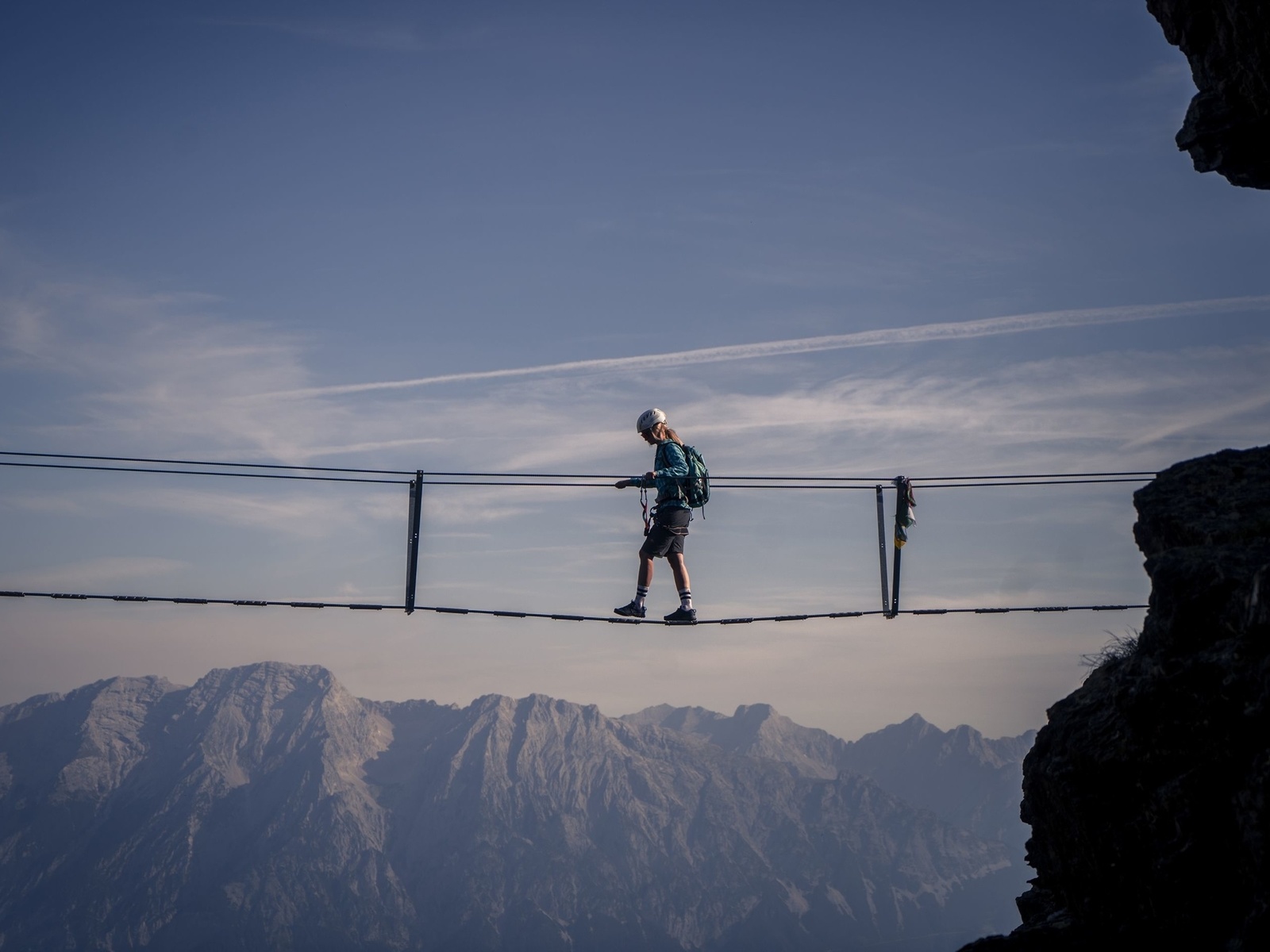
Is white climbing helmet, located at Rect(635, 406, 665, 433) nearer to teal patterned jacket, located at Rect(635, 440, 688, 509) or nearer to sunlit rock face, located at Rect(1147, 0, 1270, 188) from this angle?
teal patterned jacket, located at Rect(635, 440, 688, 509)

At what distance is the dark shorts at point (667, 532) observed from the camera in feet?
59.0

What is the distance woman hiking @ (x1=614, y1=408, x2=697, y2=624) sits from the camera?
57.6 feet

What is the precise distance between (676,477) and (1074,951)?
857 cm

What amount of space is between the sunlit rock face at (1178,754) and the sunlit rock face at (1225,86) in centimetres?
398

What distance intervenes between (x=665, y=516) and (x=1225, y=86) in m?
9.90

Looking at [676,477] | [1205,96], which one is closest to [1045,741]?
[676,477]

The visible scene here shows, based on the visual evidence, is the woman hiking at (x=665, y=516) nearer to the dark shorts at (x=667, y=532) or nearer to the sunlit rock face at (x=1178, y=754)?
the dark shorts at (x=667, y=532)

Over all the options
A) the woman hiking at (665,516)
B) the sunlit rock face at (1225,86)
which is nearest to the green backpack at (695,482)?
the woman hiking at (665,516)

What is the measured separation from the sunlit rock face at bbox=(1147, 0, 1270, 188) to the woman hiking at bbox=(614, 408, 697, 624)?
8.52m

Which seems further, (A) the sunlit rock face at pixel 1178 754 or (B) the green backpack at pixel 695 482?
(B) the green backpack at pixel 695 482

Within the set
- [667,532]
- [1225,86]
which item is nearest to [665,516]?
[667,532]

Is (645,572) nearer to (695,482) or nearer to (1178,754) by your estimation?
(695,482)

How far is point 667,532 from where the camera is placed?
18062 millimetres

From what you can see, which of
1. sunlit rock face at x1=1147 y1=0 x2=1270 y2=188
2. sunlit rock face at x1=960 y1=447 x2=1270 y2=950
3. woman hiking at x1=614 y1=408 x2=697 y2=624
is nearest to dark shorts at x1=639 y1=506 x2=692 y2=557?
woman hiking at x1=614 y1=408 x2=697 y2=624
